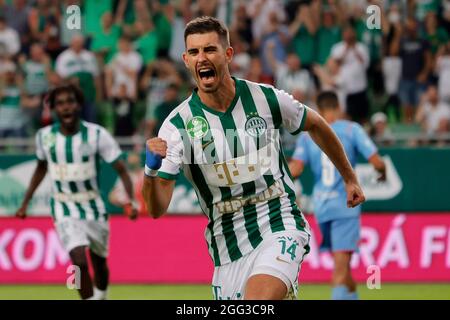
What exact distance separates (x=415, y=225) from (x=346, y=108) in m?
2.62

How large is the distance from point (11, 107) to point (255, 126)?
1002 cm

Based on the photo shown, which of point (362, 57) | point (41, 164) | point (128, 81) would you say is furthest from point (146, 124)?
point (41, 164)

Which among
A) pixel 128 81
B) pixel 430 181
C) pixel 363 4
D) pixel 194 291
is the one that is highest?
pixel 363 4

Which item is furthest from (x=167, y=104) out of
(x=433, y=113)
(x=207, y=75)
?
(x=207, y=75)

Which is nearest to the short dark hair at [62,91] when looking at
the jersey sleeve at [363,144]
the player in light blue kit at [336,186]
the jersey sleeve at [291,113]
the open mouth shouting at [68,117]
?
the open mouth shouting at [68,117]

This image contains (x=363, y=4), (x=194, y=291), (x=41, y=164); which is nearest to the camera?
(x=41, y=164)

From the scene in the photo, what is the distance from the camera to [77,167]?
11.2 metres

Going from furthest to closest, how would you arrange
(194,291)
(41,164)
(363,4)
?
(363,4) → (194,291) → (41,164)

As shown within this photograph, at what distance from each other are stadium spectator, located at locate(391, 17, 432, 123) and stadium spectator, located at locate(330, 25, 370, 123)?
25.8 inches

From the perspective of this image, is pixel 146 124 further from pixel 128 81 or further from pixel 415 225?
pixel 415 225

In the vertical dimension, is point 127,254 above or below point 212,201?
below

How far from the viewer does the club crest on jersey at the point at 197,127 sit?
286 inches

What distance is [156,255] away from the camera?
49.2 feet
